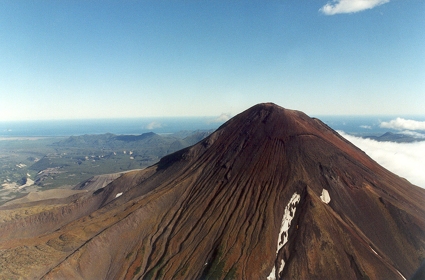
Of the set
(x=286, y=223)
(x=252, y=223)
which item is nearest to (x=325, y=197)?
→ (x=286, y=223)

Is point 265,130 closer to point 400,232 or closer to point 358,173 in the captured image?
point 358,173

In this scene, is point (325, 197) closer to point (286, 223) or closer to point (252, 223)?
point (286, 223)

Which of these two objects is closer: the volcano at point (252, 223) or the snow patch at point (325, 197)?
the volcano at point (252, 223)

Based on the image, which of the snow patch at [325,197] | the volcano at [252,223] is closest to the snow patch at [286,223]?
the volcano at [252,223]

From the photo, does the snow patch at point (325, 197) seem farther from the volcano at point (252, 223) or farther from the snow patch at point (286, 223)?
the snow patch at point (286, 223)

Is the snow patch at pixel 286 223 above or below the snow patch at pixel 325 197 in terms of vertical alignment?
below

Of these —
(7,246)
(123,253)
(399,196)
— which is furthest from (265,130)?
(7,246)
